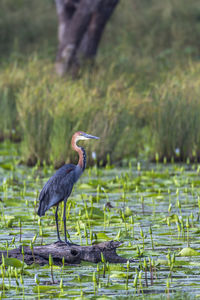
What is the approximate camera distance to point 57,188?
494 centimetres

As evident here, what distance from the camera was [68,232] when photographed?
6.10 metres

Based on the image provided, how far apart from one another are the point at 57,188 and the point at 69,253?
1.57 ft

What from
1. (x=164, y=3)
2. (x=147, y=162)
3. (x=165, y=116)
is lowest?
(x=147, y=162)

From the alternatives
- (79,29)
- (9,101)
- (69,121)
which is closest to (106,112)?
(69,121)

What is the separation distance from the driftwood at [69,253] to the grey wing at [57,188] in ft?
0.93

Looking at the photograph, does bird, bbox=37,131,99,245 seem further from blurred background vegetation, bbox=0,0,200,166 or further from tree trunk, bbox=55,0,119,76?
tree trunk, bbox=55,0,119,76

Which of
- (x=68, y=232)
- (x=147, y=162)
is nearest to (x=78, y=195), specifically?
(x=68, y=232)

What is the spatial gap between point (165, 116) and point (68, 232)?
16.8 feet

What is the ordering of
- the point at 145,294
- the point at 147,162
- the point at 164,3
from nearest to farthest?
1. the point at 145,294
2. the point at 147,162
3. the point at 164,3

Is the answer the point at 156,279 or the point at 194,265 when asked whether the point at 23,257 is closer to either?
the point at 156,279

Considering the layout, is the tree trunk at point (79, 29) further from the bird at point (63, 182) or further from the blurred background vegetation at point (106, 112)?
the bird at point (63, 182)

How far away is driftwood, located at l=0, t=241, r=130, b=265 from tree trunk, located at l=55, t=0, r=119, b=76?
1066 cm

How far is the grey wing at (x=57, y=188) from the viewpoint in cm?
495

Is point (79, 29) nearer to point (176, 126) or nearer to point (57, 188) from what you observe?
point (176, 126)
